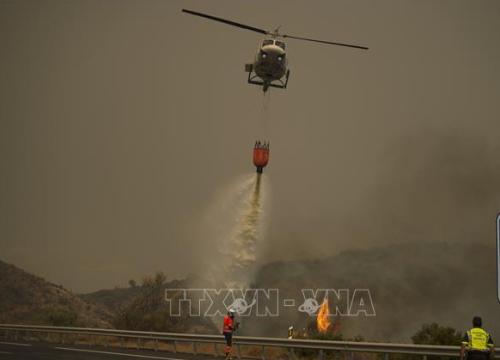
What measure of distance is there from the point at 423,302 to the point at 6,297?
2428 inches

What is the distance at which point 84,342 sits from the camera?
37969 mm

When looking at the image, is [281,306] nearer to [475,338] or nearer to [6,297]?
[6,297]

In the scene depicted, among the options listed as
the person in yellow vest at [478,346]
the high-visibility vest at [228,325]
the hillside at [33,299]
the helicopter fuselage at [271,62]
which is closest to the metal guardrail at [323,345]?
the high-visibility vest at [228,325]

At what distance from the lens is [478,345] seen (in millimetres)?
14953

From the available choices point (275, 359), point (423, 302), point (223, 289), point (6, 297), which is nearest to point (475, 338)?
point (275, 359)

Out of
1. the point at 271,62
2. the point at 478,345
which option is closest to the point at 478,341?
the point at 478,345

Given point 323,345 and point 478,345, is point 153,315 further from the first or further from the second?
point 478,345

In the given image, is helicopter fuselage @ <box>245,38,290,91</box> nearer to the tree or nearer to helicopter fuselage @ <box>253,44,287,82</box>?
helicopter fuselage @ <box>253,44,287,82</box>

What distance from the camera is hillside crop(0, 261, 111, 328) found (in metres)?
85.9

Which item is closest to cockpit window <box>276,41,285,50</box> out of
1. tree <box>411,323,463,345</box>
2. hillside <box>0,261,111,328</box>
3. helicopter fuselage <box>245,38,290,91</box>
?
helicopter fuselage <box>245,38,290,91</box>

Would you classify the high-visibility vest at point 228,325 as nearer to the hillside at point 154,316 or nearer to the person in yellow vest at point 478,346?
the person in yellow vest at point 478,346

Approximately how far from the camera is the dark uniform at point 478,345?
588 inches

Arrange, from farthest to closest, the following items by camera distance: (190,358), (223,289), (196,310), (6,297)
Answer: (6,297) → (196,310) → (223,289) → (190,358)

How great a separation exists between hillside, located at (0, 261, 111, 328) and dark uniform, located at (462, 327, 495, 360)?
233 feet
